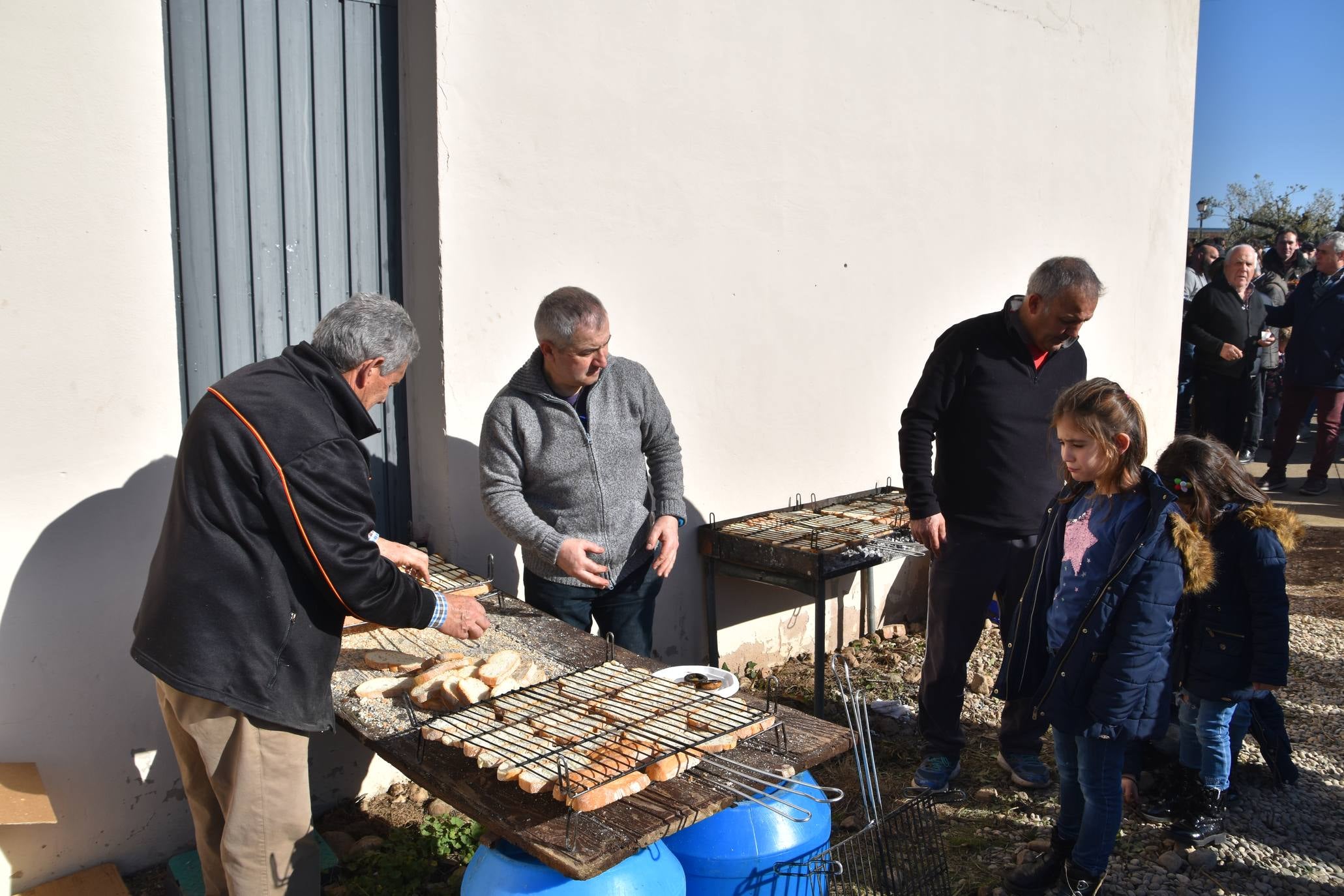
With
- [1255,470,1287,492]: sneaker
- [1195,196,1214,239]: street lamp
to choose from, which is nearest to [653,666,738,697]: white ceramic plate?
[1255,470,1287,492]: sneaker

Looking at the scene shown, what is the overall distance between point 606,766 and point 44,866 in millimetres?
2306

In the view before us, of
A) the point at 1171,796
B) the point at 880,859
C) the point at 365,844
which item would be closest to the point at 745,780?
the point at 880,859

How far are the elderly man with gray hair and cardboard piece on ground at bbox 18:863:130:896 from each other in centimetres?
79

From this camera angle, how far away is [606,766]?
98.6 inches

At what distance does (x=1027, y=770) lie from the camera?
14.5ft

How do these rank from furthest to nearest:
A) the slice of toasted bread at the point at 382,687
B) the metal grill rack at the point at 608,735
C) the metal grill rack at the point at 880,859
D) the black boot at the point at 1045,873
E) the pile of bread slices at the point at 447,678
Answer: the black boot at the point at 1045,873 < the slice of toasted bread at the point at 382,687 < the pile of bread slices at the point at 447,678 < the metal grill rack at the point at 880,859 < the metal grill rack at the point at 608,735

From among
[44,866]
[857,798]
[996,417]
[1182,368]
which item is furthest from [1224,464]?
[1182,368]

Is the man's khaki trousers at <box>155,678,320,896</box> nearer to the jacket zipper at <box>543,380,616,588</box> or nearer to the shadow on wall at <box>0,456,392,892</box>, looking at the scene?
the shadow on wall at <box>0,456,392,892</box>

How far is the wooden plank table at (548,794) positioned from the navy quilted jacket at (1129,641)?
0.97 meters

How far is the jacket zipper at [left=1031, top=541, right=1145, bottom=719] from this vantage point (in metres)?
3.28

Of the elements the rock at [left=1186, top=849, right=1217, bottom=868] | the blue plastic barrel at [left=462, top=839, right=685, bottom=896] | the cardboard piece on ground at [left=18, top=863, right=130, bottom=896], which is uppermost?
the blue plastic barrel at [left=462, top=839, right=685, bottom=896]

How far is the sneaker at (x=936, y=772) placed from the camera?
4.35m

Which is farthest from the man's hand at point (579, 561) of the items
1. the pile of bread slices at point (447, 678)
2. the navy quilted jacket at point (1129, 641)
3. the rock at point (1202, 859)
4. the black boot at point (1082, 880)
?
the rock at point (1202, 859)

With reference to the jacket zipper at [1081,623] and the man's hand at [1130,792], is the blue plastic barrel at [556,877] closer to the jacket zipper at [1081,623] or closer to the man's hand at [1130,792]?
the jacket zipper at [1081,623]
